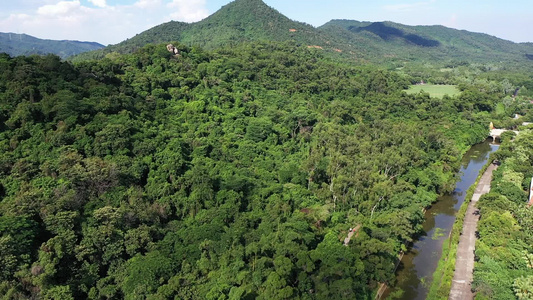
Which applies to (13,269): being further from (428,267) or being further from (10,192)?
(428,267)

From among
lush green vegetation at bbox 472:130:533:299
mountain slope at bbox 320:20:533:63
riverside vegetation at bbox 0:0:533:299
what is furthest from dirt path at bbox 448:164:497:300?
mountain slope at bbox 320:20:533:63

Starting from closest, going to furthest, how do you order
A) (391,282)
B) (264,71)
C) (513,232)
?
1. (391,282)
2. (513,232)
3. (264,71)

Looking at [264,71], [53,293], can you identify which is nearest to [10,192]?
[53,293]

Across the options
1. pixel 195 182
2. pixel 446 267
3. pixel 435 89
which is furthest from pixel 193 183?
pixel 435 89

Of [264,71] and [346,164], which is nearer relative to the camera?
[346,164]

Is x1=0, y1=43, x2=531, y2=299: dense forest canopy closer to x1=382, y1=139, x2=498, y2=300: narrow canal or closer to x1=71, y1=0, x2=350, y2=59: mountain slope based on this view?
x1=382, y1=139, x2=498, y2=300: narrow canal

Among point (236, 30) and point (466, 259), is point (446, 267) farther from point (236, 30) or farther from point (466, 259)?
point (236, 30)
